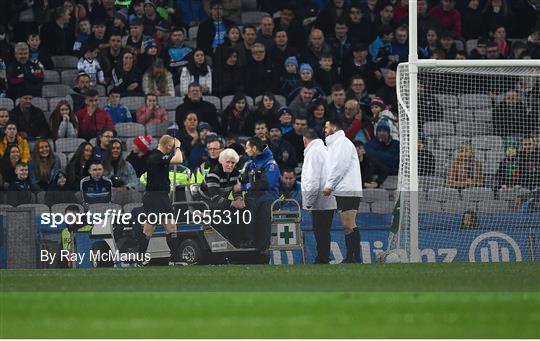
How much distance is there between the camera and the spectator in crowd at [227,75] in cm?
1977

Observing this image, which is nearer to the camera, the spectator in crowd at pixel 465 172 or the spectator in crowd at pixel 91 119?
the spectator in crowd at pixel 465 172

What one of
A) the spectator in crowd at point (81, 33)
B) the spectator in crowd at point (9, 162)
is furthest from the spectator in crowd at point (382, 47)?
the spectator in crowd at point (9, 162)

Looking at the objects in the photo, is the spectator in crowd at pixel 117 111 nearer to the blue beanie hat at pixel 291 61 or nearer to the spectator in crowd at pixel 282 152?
the spectator in crowd at pixel 282 152

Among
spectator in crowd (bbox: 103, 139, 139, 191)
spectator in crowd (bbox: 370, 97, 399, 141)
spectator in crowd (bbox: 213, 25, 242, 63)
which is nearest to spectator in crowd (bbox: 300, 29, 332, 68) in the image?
spectator in crowd (bbox: 213, 25, 242, 63)

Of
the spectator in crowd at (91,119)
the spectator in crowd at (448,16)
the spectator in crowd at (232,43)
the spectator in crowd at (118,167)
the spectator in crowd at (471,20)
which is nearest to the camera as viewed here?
the spectator in crowd at (118,167)

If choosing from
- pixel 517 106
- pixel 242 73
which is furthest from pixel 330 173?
pixel 242 73

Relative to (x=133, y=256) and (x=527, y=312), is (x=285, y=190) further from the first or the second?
(x=527, y=312)

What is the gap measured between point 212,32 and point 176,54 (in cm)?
80

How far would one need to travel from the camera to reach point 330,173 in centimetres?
1578

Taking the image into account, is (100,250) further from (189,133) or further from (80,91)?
(80,91)

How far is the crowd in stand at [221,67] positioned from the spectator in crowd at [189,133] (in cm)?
2

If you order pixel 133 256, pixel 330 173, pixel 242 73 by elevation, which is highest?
pixel 242 73

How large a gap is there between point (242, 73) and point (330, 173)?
449cm

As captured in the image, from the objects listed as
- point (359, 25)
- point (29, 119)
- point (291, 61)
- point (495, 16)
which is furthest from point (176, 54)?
point (495, 16)
